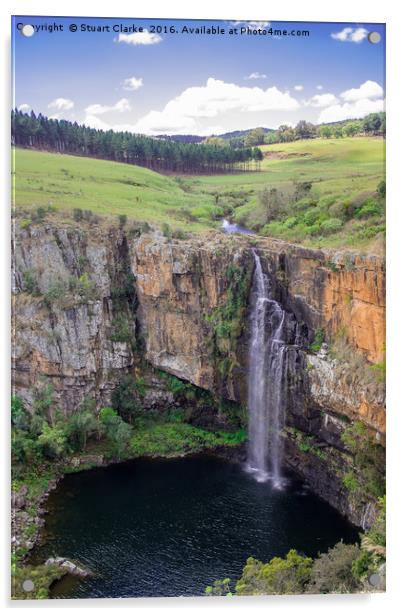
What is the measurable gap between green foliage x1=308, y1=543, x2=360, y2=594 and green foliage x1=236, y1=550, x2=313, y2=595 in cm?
21

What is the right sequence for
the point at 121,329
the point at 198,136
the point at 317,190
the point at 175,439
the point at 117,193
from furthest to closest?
the point at 121,329, the point at 175,439, the point at 117,193, the point at 317,190, the point at 198,136

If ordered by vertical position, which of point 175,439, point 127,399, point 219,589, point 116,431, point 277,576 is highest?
point 127,399

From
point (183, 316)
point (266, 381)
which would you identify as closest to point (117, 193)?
point (183, 316)

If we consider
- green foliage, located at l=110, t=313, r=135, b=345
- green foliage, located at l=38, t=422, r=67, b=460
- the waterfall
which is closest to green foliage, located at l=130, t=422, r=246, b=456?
the waterfall

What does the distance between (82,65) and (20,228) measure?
4084 mm

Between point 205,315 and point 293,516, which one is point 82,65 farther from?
point 293,516

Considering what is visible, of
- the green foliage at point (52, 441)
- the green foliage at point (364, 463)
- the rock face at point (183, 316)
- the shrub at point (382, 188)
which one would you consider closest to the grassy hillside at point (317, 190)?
the shrub at point (382, 188)

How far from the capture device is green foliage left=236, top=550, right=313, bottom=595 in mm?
12547

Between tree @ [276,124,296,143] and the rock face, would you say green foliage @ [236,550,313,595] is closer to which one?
the rock face

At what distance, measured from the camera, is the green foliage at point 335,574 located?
12.5 m

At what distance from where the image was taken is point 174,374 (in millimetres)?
20250

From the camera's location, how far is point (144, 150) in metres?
15.6

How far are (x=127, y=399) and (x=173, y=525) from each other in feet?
15.2

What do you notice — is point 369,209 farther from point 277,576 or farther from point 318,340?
point 277,576
